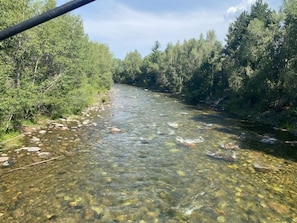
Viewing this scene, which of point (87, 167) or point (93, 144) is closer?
point (87, 167)

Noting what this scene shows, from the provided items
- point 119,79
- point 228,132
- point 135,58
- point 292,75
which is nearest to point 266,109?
point 292,75

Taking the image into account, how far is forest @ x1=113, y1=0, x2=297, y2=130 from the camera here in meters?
30.6

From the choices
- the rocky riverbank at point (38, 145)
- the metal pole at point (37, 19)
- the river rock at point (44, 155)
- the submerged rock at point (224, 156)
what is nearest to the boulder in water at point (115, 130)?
the rocky riverbank at point (38, 145)

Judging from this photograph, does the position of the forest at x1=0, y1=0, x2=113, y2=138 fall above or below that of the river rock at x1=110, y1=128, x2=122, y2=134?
above

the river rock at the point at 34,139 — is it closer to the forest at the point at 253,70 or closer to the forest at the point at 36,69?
the forest at the point at 36,69

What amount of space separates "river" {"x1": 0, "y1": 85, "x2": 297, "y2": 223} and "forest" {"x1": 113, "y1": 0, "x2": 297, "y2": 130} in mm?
12152

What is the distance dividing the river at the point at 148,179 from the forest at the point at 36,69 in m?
2.51

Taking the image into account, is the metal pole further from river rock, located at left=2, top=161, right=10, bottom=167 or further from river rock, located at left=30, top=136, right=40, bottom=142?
river rock, located at left=30, top=136, right=40, bottom=142

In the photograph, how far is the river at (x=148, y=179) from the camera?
32.5ft

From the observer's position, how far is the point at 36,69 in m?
21.9

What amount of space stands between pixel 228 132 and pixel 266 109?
45.3 ft

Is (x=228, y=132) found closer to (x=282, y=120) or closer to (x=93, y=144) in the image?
(x=282, y=120)

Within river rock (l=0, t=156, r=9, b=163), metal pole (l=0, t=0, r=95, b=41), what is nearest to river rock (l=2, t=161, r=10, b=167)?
river rock (l=0, t=156, r=9, b=163)

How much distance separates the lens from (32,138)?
18.5 meters
